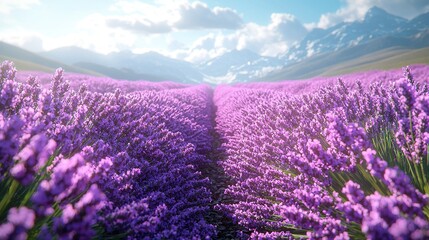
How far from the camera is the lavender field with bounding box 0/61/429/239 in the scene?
4.51 ft

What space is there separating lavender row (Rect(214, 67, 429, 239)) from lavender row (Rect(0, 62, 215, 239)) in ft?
2.08

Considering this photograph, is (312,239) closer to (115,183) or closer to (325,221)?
(325,221)

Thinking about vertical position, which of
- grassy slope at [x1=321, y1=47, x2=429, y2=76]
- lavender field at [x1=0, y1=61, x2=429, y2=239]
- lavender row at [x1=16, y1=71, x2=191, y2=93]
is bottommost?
lavender field at [x1=0, y1=61, x2=429, y2=239]

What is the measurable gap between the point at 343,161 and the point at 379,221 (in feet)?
3.77

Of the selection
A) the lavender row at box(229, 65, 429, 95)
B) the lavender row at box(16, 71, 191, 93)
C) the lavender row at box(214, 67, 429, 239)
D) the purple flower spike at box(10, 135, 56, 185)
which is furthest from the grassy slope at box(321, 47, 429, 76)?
the purple flower spike at box(10, 135, 56, 185)

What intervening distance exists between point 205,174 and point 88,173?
12.3 ft

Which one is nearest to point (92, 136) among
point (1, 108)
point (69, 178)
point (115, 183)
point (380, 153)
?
point (1, 108)

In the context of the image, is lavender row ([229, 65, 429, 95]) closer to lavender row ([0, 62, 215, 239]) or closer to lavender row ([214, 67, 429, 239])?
lavender row ([214, 67, 429, 239])

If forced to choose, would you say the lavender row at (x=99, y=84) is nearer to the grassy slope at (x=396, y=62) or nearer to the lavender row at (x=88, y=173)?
the lavender row at (x=88, y=173)

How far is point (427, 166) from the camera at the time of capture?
272 centimetres

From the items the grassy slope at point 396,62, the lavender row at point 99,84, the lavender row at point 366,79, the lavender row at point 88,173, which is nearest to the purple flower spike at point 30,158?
the lavender row at point 88,173

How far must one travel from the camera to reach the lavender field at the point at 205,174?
4.51 ft

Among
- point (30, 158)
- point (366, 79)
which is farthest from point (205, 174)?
point (366, 79)

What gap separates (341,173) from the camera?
10.2 ft
